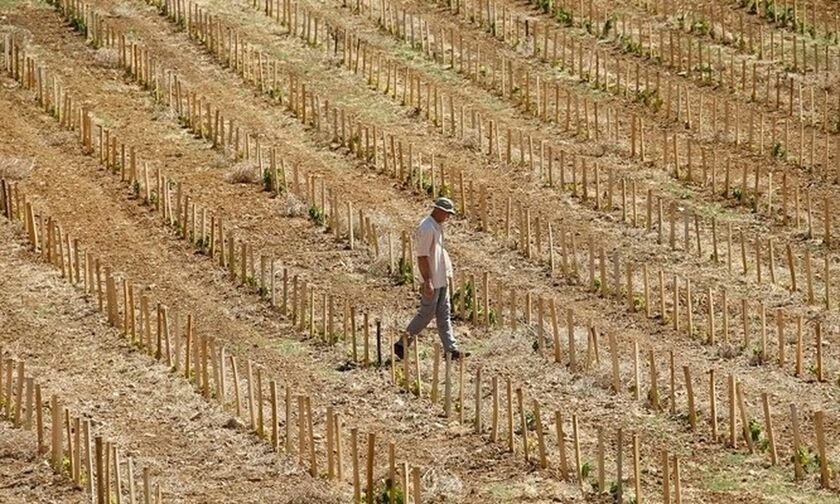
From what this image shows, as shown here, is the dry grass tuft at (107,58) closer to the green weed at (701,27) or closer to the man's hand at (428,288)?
the green weed at (701,27)

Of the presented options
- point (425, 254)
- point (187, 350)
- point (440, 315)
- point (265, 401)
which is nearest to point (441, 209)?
point (425, 254)

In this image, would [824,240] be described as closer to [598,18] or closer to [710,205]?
[710,205]

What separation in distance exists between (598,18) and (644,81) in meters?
3.25

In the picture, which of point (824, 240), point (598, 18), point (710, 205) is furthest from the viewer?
point (598, 18)

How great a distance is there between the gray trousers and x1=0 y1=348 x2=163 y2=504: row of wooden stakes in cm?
347

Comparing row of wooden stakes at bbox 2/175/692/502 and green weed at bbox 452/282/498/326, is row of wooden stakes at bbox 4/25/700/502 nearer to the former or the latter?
row of wooden stakes at bbox 2/175/692/502

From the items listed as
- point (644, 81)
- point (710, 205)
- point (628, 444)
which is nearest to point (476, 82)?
point (644, 81)

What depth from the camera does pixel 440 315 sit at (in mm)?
17438

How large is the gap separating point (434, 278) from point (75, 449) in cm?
458

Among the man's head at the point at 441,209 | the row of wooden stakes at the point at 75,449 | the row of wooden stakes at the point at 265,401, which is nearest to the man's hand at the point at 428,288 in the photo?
the man's head at the point at 441,209

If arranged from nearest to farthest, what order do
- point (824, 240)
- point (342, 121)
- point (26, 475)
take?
point (26, 475), point (824, 240), point (342, 121)

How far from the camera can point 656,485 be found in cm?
1465

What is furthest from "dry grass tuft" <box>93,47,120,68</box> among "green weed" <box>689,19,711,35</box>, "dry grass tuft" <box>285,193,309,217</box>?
"green weed" <box>689,19,711,35</box>

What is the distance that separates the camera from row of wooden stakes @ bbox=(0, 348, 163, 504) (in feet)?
44.5
